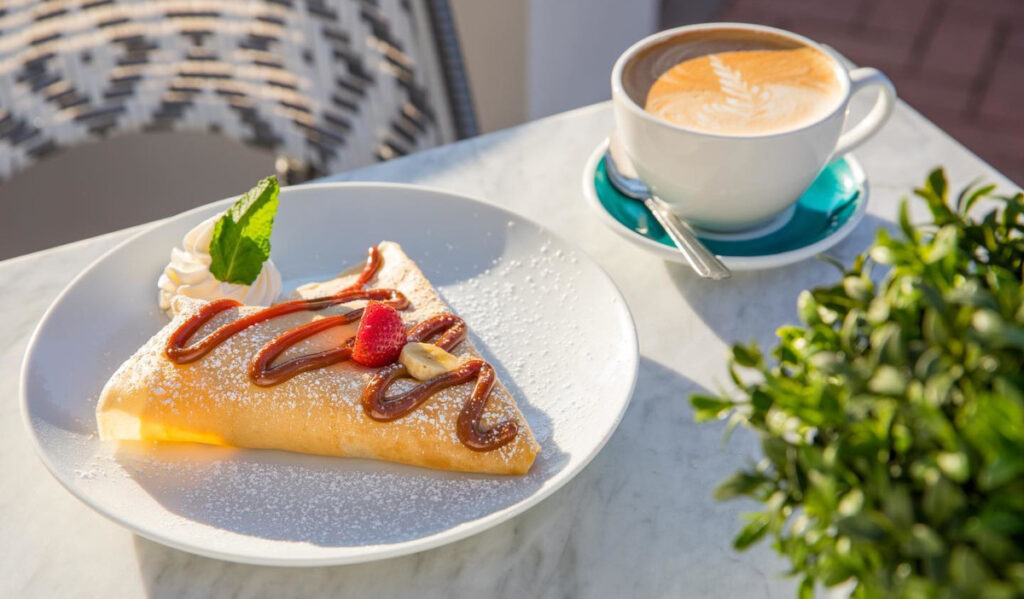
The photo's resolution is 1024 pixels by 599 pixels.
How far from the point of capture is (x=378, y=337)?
87 cm

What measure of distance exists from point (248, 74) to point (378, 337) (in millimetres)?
1071

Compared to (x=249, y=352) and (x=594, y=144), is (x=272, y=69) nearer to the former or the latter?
(x=594, y=144)

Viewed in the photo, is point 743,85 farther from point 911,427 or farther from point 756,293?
point 911,427

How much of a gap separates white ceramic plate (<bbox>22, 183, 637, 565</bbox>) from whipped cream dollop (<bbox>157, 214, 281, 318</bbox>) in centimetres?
2

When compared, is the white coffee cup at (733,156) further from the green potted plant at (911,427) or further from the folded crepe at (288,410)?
the green potted plant at (911,427)

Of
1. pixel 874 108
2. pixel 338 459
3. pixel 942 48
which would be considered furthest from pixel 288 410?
pixel 942 48

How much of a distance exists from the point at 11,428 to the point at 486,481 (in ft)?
1.50

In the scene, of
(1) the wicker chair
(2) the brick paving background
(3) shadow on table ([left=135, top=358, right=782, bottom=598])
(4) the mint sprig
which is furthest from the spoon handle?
(2) the brick paving background

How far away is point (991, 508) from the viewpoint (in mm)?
388

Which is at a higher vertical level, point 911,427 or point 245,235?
point 911,427

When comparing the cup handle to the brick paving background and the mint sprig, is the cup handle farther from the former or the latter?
the brick paving background

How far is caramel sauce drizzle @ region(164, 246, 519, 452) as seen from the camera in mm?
825

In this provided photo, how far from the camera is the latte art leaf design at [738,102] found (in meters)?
1.07

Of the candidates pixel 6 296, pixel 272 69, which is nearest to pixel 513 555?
pixel 6 296
